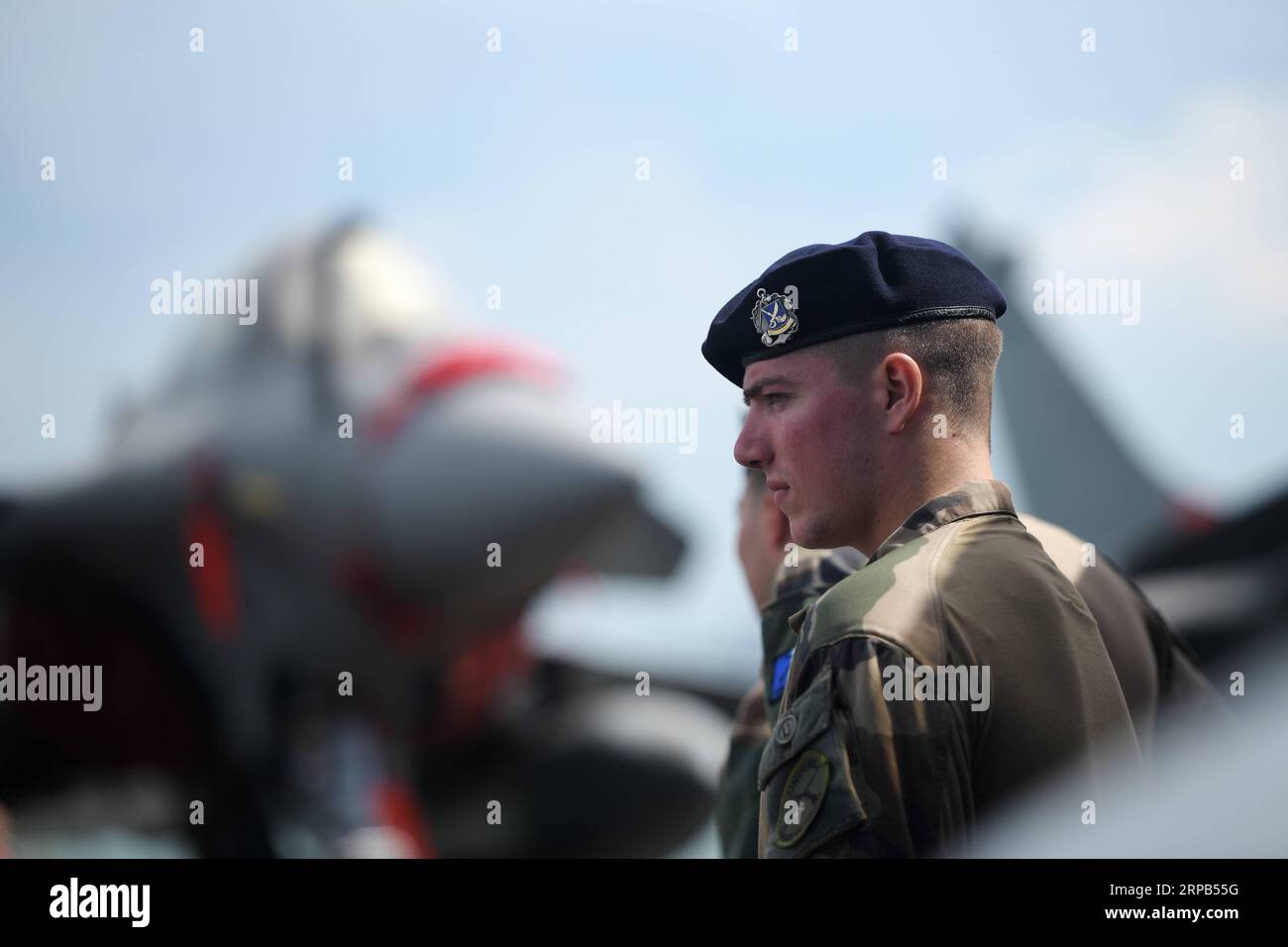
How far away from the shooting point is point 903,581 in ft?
3.03

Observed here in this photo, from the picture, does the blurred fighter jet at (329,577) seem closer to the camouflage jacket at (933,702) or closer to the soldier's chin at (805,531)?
the soldier's chin at (805,531)

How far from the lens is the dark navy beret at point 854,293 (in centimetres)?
108

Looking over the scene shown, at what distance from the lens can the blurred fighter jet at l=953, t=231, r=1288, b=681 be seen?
261 inches

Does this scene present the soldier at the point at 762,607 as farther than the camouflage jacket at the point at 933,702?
Yes

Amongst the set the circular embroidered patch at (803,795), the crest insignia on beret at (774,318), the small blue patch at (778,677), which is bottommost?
the small blue patch at (778,677)

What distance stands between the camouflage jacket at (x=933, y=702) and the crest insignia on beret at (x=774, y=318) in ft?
0.81

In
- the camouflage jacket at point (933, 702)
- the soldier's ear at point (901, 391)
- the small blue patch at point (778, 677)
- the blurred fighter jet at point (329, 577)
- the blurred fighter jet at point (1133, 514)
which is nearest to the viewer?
the camouflage jacket at point (933, 702)

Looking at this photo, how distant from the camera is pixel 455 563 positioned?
18.5 feet

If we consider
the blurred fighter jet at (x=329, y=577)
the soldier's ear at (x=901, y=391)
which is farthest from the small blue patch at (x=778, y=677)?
the blurred fighter jet at (x=329, y=577)

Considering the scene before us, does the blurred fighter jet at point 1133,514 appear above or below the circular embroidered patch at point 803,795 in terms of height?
below
